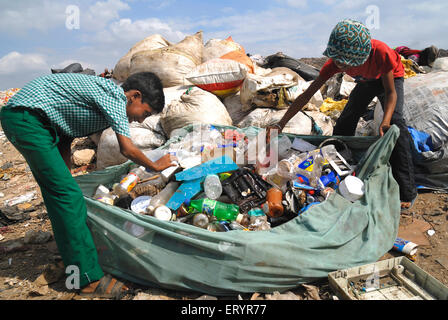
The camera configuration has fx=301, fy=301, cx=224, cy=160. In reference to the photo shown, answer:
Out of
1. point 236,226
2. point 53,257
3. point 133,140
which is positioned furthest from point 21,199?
point 236,226

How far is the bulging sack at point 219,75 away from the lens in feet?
11.2

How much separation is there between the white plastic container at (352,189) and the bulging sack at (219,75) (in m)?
1.85

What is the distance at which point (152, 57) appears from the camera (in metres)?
3.87

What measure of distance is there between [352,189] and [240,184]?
79 centimetres

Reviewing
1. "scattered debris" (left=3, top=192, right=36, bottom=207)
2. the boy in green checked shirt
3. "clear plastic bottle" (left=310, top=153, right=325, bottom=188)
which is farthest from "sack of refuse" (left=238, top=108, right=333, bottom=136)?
"scattered debris" (left=3, top=192, right=36, bottom=207)

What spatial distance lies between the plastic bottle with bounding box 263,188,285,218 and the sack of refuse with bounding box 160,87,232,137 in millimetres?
1339

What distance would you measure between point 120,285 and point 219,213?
2.48 ft

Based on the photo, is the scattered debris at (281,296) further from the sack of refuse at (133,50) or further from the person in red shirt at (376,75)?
the sack of refuse at (133,50)

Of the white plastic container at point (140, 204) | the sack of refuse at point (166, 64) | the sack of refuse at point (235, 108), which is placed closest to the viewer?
the white plastic container at point (140, 204)

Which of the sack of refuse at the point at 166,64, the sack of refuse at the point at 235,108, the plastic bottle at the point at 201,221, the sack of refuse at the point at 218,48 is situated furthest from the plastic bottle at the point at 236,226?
the sack of refuse at the point at 218,48

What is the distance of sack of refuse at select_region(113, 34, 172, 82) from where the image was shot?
4297 mm

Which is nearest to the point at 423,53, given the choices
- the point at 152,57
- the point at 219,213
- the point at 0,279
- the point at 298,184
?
the point at 298,184
